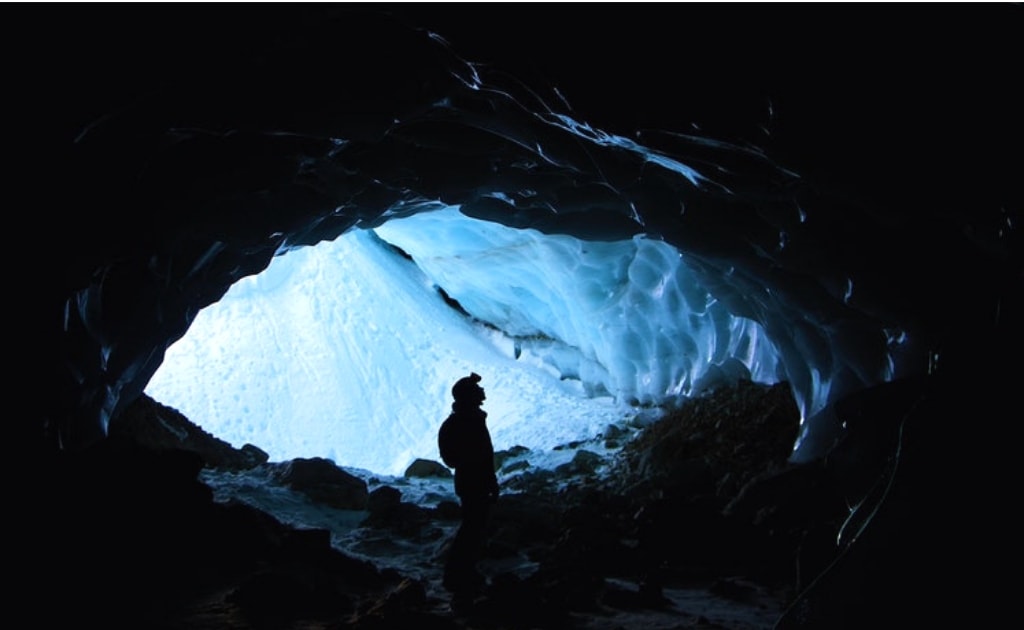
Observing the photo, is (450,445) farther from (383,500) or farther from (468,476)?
(383,500)

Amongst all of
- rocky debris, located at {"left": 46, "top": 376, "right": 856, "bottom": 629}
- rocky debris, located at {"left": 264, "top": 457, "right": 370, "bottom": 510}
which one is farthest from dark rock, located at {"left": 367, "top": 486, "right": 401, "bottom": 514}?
rocky debris, located at {"left": 264, "top": 457, "right": 370, "bottom": 510}

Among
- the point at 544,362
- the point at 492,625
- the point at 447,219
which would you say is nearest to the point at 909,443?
the point at 492,625

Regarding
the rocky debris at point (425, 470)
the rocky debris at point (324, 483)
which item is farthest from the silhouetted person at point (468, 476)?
the rocky debris at point (425, 470)

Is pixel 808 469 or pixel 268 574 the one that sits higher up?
pixel 808 469

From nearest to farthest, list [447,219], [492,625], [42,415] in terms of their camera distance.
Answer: [492,625] < [42,415] < [447,219]

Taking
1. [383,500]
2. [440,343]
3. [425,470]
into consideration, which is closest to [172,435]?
[425,470]

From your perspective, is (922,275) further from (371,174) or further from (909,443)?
(371,174)

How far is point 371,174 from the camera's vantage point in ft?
20.1

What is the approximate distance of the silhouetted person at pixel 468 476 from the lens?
4.62 meters

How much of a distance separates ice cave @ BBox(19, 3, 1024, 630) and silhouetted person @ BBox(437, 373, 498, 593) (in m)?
0.31

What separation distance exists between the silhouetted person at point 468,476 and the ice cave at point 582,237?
307mm

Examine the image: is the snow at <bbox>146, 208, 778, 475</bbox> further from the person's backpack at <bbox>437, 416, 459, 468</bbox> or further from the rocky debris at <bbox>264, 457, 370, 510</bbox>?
the person's backpack at <bbox>437, 416, 459, 468</bbox>

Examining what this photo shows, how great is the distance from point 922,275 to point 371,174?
4.24 metres

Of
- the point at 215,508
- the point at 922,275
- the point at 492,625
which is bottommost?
the point at 492,625
